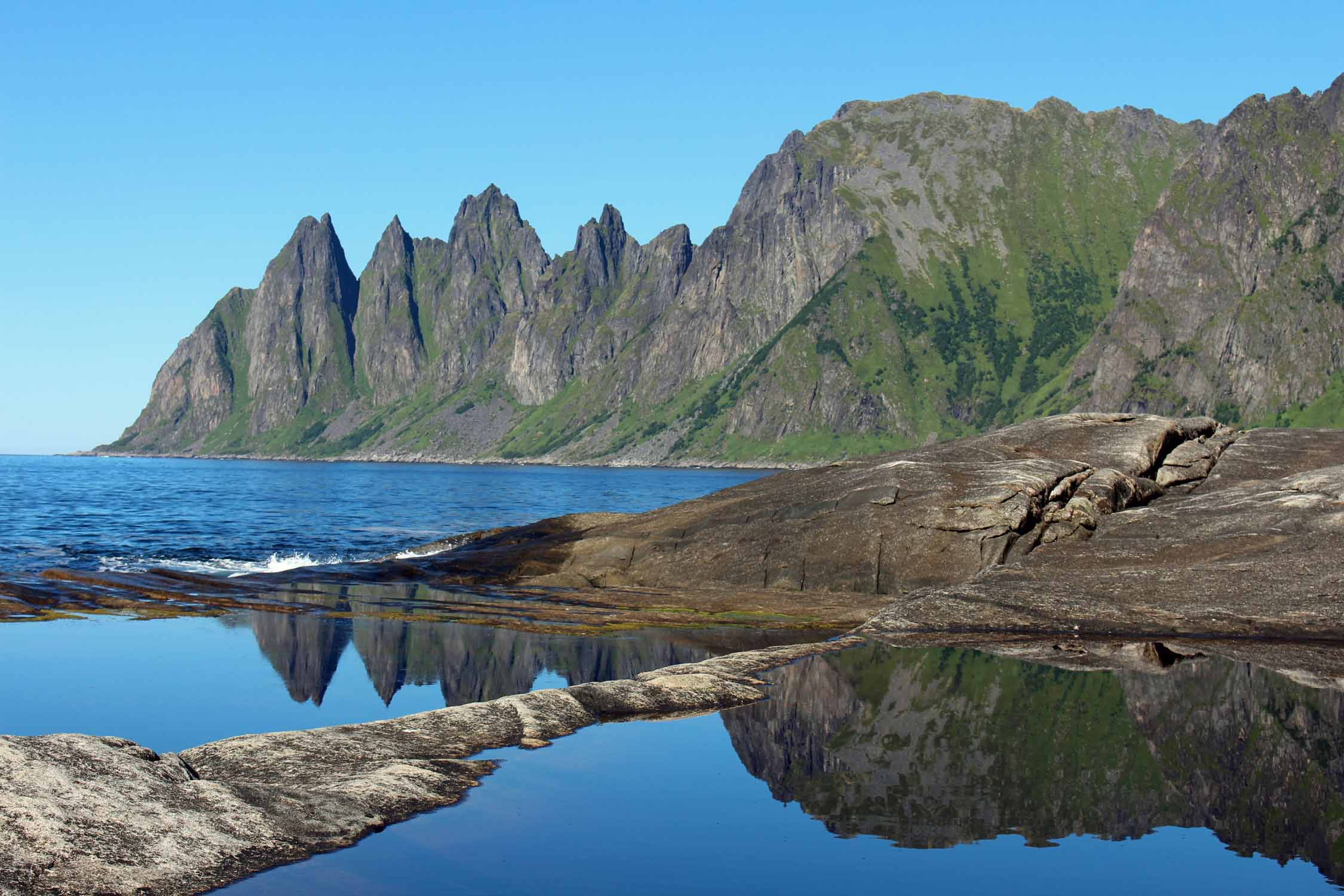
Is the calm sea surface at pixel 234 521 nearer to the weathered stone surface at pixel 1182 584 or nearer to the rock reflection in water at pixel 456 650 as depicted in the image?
the rock reflection in water at pixel 456 650

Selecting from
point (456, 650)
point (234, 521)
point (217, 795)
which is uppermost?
point (217, 795)

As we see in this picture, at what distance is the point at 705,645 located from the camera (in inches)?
1405

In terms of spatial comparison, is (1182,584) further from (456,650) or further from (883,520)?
(456,650)

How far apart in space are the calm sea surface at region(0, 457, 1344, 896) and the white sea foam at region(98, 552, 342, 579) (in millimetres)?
22365

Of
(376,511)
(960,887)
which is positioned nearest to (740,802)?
(960,887)

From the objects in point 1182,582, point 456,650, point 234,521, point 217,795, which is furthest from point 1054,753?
point 234,521

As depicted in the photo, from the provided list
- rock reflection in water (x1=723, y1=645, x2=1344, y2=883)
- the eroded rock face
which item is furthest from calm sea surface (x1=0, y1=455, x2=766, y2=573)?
rock reflection in water (x1=723, y1=645, x2=1344, y2=883)

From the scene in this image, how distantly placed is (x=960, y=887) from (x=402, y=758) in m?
9.92

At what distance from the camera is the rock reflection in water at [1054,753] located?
56.6ft

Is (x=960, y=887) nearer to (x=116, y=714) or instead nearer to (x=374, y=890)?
(x=374, y=890)

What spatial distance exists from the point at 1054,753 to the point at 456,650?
19.1m

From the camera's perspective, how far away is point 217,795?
52.3ft

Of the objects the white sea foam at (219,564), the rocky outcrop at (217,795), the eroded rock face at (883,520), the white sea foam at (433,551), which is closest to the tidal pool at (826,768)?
the rocky outcrop at (217,795)

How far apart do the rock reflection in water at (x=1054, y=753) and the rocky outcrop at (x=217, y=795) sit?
5731 mm
